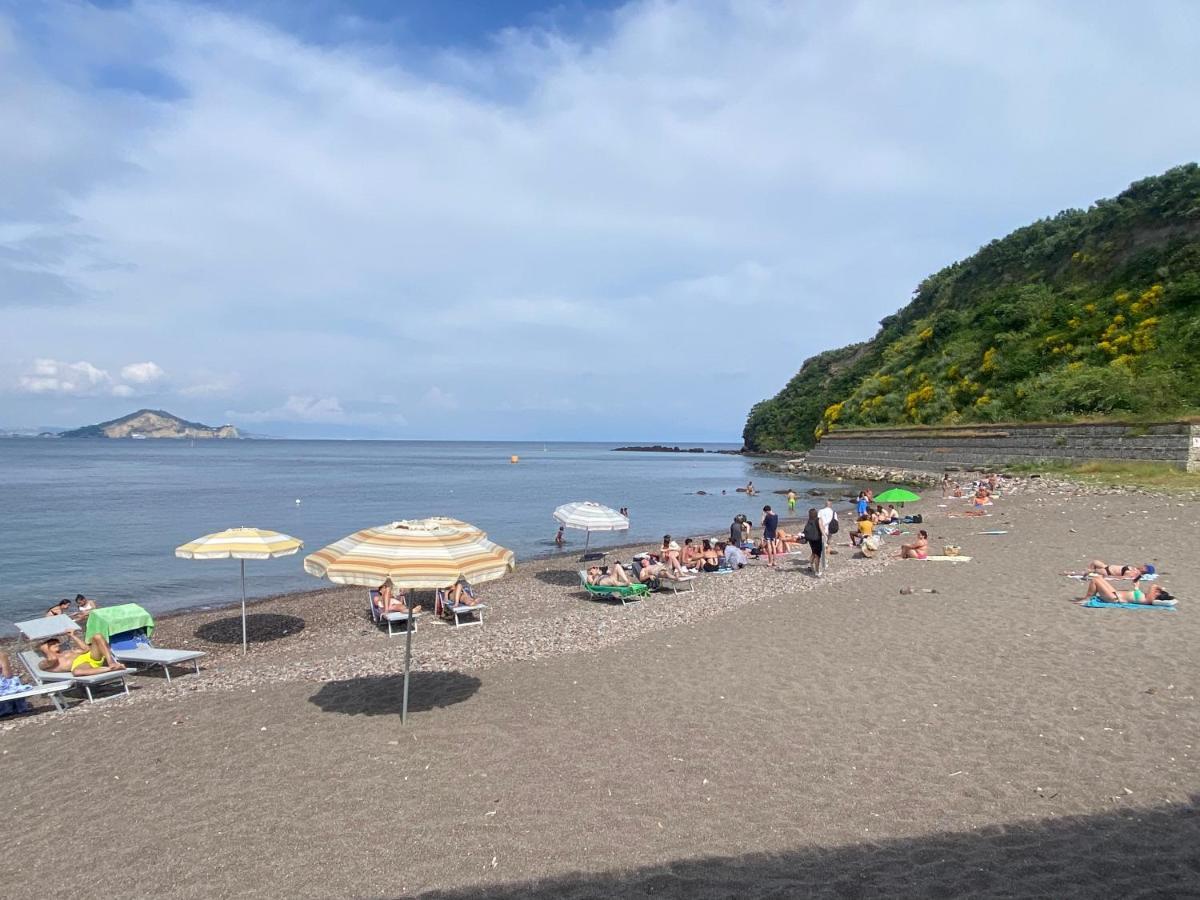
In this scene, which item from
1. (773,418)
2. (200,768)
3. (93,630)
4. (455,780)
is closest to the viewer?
(455,780)

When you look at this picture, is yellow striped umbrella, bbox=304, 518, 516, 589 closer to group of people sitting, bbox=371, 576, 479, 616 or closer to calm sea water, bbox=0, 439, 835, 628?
group of people sitting, bbox=371, 576, 479, 616

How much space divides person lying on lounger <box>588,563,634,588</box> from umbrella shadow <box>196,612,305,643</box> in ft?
20.4

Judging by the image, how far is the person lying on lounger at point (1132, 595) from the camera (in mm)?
11797

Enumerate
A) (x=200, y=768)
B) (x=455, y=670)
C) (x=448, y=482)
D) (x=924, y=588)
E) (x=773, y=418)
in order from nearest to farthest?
(x=200, y=768), (x=455, y=670), (x=924, y=588), (x=448, y=482), (x=773, y=418)

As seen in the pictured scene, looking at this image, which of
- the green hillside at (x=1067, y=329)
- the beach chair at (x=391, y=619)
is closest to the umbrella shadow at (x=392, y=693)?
the beach chair at (x=391, y=619)

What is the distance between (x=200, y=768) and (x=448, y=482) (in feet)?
197

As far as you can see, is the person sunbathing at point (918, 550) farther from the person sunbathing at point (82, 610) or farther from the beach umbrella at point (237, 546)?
the person sunbathing at point (82, 610)

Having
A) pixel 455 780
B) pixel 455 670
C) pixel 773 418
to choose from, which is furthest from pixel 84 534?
pixel 773 418

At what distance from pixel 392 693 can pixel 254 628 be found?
26.6 ft

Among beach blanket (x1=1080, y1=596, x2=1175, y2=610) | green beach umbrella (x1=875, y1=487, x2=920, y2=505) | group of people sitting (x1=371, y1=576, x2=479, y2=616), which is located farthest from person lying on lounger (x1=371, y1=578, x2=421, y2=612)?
green beach umbrella (x1=875, y1=487, x2=920, y2=505)

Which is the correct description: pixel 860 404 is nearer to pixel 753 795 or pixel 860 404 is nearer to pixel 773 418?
pixel 773 418

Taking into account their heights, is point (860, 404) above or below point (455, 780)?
above

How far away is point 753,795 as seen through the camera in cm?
625

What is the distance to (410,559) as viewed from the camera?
7.23 meters
